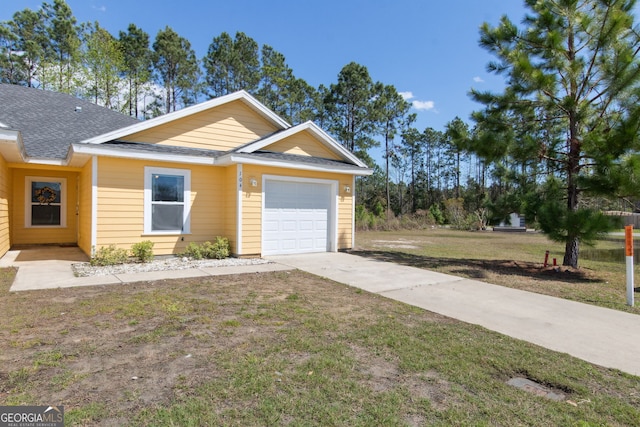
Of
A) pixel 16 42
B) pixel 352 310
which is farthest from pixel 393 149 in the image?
pixel 352 310

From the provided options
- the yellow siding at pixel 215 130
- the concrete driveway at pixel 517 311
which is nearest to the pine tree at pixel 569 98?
the concrete driveway at pixel 517 311

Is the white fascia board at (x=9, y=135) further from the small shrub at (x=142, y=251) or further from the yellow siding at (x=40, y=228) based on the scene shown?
the yellow siding at (x=40, y=228)

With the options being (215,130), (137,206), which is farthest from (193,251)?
(215,130)

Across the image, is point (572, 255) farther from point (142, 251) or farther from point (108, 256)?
point (108, 256)

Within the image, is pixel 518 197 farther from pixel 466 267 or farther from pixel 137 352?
pixel 137 352

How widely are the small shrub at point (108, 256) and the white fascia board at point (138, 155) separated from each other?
224 cm

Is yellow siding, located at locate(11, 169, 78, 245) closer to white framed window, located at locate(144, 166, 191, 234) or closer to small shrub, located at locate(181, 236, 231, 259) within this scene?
white framed window, located at locate(144, 166, 191, 234)

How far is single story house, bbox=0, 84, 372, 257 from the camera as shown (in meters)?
9.02

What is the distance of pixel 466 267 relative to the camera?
9.25m

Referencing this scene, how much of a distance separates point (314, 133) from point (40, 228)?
31.7 feet

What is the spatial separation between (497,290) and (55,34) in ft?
112

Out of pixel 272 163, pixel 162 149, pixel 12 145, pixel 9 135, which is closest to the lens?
pixel 9 135

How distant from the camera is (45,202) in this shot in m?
12.1

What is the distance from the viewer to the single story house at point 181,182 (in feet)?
29.6
